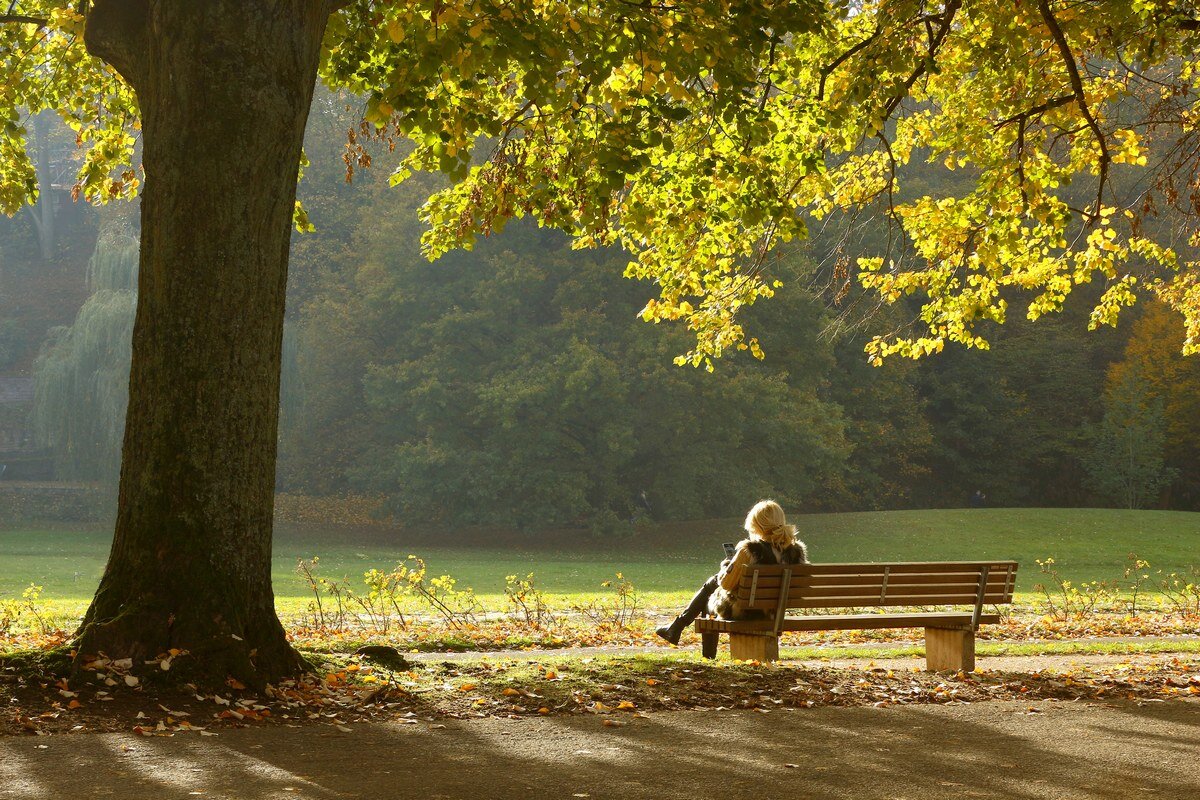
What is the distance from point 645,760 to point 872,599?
344 centimetres

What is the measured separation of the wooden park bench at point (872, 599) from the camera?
821 cm

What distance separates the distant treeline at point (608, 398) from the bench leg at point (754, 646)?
24.6 metres

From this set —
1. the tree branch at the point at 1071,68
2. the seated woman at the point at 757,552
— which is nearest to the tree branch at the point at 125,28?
the seated woman at the point at 757,552

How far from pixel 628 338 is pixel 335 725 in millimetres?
31803

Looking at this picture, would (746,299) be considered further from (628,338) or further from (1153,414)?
(1153,414)

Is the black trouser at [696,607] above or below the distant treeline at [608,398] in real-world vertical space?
below

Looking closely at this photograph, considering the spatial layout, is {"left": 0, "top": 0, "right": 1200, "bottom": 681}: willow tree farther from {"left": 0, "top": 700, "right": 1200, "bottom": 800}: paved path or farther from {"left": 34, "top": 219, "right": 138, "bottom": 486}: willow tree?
{"left": 34, "top": 219, "right": 138, "bottom": 486}: willow tree

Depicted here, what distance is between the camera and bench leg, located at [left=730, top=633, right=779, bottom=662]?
27.6 ft

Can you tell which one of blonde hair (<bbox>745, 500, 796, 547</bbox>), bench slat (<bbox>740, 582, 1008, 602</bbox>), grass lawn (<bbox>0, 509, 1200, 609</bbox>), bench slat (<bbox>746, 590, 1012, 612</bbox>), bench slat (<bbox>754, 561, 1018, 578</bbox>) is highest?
blonde hair (<bbox>745, 500, 796, 547</bbox>)

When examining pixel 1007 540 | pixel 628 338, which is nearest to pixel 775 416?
pixel 628 338

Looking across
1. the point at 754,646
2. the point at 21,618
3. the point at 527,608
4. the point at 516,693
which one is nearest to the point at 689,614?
the point at 754,646

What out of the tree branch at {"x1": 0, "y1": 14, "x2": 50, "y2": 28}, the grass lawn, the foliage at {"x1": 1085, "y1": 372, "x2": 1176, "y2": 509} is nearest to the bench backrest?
the tree branch at {"x1": 0, "y1": 14, "x2": 50, "y2": 28}

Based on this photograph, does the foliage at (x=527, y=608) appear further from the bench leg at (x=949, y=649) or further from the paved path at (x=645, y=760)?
the paved path at (x=645, y=760)

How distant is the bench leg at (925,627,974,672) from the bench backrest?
0.20 metres
